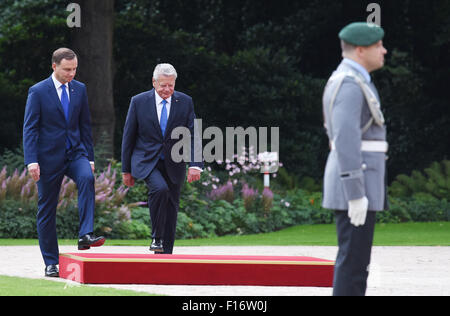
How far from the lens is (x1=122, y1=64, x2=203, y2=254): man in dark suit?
366 inches

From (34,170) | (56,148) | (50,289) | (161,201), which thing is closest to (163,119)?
(161,201)

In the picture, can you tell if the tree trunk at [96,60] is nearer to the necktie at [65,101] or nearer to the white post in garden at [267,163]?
the white post in garden at [267,163]

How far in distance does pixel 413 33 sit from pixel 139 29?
23.7ft

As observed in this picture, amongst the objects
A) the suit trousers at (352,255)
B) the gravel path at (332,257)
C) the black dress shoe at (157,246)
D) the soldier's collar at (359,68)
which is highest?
the soldier's collar at (359,68)

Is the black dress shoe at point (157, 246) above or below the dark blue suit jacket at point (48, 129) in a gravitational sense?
below

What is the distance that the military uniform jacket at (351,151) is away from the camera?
5.66 meters

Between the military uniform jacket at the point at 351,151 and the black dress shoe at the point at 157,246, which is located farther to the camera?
the black dress shoe at the point at 157,246

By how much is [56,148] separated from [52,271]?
3.73 feet

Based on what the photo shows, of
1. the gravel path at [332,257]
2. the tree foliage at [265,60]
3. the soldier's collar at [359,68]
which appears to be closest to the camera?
the soldier's collar at [359,68]

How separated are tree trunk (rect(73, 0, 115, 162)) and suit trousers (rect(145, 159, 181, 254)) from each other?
9532 mm

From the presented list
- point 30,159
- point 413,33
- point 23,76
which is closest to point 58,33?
point 23,76

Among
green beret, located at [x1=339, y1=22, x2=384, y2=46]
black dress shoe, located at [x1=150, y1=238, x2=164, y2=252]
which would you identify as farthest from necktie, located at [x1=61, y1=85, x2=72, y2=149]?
green beret, located at [x1=339, y1=22, x2=384, y2=46]

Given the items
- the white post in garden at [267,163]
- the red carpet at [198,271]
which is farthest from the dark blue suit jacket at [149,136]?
the white post in garden at [267,163]

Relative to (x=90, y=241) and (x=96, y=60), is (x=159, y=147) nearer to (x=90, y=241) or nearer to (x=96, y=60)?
(x=90, y=241)
